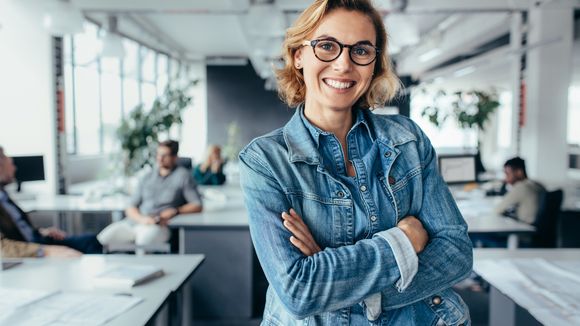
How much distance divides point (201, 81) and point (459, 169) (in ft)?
15.0

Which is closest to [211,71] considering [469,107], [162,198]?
[469,107]

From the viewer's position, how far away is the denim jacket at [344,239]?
44.8 inches

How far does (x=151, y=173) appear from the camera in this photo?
178 inches

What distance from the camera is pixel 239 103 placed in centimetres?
1380

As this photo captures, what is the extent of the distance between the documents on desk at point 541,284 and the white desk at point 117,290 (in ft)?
4.28

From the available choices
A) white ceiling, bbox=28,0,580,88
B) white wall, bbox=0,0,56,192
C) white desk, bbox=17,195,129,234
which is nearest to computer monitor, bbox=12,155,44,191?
white desk, bbox=17,195,129,234

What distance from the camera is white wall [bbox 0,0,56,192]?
5.27 metres

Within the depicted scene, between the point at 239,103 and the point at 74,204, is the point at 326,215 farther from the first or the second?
the point at 239,103

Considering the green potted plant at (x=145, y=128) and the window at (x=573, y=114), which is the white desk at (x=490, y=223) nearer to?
the window at (x=573, y=114)

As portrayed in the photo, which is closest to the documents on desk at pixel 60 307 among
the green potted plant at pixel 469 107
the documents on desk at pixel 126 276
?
the documents on desk at pixel 126 276

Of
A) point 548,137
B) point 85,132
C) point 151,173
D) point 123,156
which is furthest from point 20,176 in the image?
point 548,137

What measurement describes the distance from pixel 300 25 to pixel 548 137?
5.70 m

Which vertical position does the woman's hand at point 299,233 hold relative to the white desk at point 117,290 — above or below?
above

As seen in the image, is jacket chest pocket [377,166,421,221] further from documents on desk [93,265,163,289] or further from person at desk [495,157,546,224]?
person at desk [495,157,546,224]
